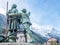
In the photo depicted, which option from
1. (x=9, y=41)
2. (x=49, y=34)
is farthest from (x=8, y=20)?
(x=49, y=34)

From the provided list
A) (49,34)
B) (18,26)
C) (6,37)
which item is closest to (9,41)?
(6,37)

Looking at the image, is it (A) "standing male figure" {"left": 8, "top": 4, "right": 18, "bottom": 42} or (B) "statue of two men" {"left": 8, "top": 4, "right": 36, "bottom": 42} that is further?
(A) "standing male figure" {"left": 8, "top": 4, "right": 18, "bottom": 42}

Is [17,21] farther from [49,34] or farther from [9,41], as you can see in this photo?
[49,34]

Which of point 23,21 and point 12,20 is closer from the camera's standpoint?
point 23,21

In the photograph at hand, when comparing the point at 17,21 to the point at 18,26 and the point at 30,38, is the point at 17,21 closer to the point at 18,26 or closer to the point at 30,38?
the point at 18,26

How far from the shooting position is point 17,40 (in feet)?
73.8

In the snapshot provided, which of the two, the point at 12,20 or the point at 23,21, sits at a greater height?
the point at 12,20

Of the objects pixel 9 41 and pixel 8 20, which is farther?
pixel 8 20

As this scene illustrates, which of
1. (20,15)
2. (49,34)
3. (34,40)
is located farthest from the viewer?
(49,34)

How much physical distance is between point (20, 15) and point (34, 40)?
2.91m

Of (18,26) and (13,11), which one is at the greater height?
(13,11)

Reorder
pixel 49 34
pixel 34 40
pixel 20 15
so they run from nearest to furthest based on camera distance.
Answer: pixel 34 40
pixel 20 15
pixel 49 34

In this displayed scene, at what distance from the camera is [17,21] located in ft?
76.5

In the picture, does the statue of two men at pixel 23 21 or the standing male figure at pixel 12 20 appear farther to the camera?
the standing male figure at pixel 12 20
